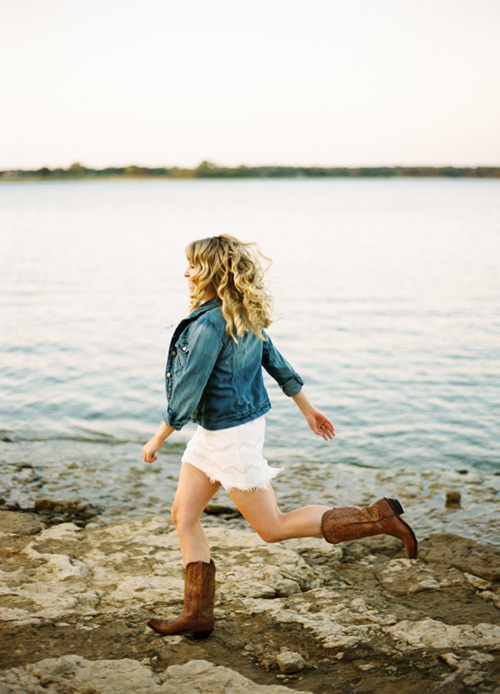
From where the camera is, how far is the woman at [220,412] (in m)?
3.55

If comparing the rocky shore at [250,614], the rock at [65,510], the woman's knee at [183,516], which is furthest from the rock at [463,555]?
the rock at [65,510]

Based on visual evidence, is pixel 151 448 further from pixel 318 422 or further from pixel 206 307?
pixel 318 422

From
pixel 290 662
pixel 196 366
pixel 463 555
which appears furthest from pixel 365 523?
pixel 463 555

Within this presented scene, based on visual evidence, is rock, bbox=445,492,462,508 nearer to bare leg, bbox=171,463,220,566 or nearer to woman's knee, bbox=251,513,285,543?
woman's knee, bbox=251,513,285,543

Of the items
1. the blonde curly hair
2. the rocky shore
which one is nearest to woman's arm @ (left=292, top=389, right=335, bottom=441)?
the blonde curly hair

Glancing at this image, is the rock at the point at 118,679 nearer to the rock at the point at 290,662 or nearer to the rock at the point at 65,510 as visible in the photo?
the rock at the point at 290,662

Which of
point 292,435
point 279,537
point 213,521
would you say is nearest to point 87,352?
point 292,435

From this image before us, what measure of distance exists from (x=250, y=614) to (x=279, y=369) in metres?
1.43

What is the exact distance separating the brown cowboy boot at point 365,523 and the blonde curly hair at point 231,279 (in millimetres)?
1155

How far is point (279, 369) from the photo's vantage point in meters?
4.11

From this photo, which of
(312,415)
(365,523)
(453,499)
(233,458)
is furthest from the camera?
(453,499)

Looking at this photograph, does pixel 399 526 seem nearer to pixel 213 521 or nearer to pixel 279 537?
pixel 279 537

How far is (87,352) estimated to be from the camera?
1324 cm

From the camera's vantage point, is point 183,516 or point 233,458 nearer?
point 233,458
